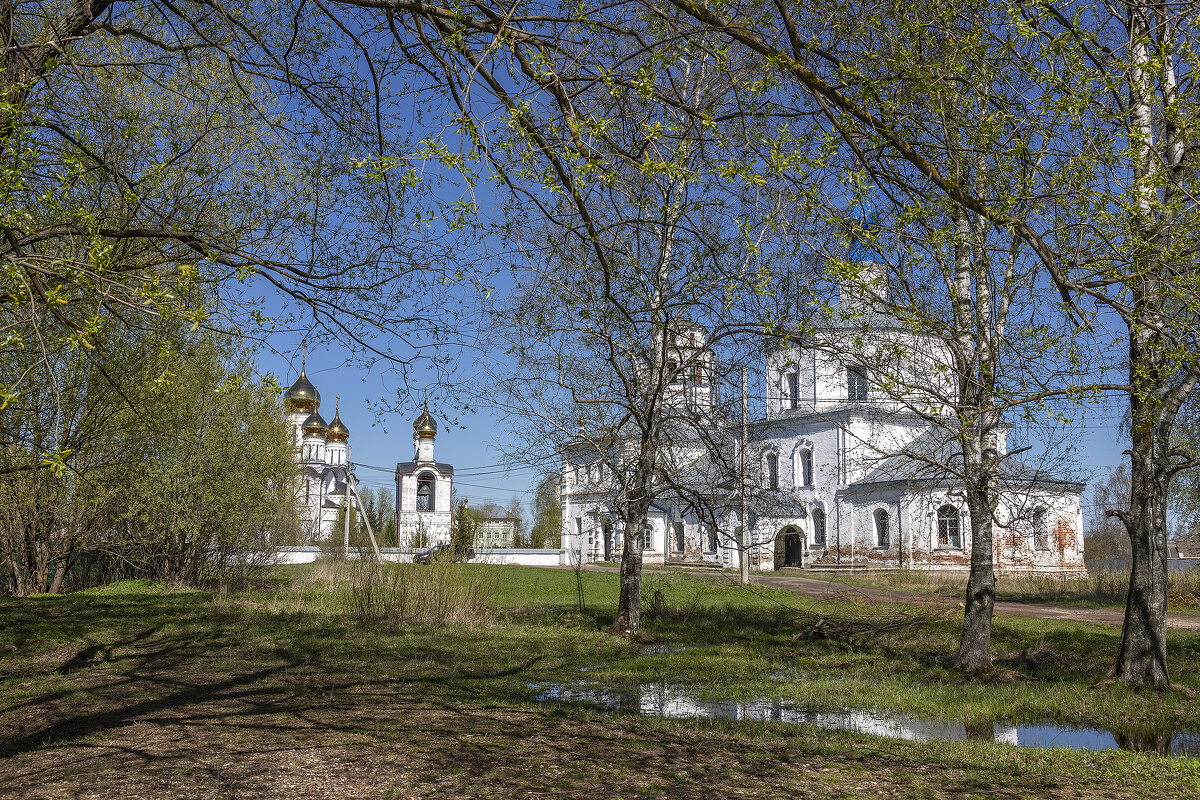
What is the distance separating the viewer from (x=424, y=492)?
169ft

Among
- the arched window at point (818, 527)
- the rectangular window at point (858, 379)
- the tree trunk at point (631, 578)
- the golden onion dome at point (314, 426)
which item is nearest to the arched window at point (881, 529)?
the arched window at point (818, 527)

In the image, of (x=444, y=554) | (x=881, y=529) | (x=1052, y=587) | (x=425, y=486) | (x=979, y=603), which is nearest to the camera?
(x=979, y=603)

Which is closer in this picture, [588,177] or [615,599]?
[588,177]

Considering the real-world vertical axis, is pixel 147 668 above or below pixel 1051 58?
below

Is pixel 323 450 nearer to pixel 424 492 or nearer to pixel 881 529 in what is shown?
pixel 424 492

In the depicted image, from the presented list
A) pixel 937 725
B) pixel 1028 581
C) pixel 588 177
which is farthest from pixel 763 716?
pixel 1028 581

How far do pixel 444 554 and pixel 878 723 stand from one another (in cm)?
833

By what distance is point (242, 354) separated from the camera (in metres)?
18.4

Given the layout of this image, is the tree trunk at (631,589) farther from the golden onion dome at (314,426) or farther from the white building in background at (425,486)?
the golden onion dome at (314,426)

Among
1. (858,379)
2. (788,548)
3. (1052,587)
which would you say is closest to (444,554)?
(858,379)

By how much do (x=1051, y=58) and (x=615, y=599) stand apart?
17.0 metres

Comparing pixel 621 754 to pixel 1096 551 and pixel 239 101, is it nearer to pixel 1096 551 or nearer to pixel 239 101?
pixel 239 101

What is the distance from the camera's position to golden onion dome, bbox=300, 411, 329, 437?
5141 cm

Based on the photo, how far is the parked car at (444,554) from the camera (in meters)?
14.3
